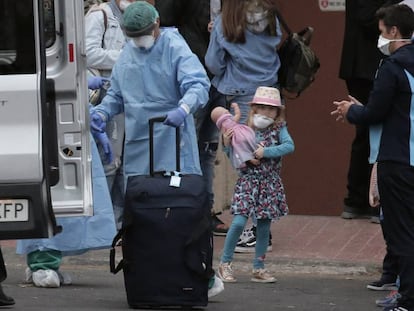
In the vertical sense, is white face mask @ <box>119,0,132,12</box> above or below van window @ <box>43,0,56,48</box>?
below

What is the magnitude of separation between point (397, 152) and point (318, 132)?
3664mm

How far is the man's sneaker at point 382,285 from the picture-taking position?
9.27 meters

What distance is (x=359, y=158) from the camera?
1115 centimetres

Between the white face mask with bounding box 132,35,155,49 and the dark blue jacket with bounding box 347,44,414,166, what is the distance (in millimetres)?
1775

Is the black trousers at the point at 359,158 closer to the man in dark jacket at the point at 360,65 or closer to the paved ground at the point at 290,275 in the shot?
the man in dark jacket at the point at 360,65

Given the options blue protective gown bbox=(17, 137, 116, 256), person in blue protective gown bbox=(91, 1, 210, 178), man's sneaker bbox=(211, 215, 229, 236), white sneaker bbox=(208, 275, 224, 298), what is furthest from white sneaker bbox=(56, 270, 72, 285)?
man's sneaker bbox=(211, 215, 229, 236)

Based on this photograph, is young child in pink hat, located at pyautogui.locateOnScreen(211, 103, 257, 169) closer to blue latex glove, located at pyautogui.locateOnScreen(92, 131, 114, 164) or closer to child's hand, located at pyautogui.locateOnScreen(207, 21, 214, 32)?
blue latex glove, located at pyautogui.locateOnScreen(92, 131, 114, 164)

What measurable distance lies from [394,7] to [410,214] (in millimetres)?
1241

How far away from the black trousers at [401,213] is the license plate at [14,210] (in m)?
2.03

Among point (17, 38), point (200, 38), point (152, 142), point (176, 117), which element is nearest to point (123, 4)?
point (200, 38)

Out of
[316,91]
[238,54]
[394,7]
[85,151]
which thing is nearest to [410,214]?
[394,7]

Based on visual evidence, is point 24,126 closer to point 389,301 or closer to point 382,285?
point 389,301

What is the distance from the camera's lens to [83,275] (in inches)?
396

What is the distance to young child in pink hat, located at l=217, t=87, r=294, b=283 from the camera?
9.37m
